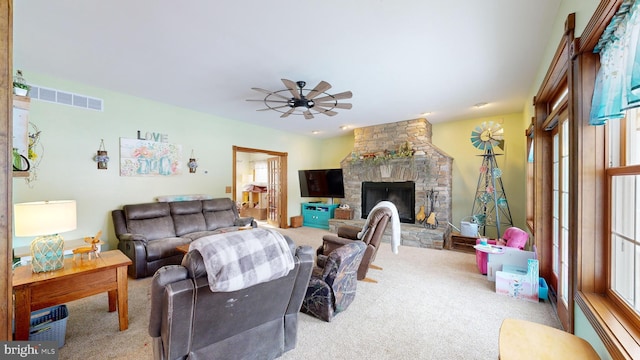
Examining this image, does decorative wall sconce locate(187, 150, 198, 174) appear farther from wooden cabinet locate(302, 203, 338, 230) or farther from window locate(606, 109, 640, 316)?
window locate(606, 109, 640, 316)

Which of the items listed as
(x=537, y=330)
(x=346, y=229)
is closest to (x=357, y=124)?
(x=346, y=229)

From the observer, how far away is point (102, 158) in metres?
3.82

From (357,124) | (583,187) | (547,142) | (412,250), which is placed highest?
(357,124)

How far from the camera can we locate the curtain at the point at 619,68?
1045mm

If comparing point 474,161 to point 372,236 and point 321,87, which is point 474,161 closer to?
point 372,236

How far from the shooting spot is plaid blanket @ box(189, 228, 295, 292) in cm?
132

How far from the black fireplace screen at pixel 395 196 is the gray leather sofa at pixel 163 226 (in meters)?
2.96

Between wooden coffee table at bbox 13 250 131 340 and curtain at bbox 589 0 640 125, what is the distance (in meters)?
3.52

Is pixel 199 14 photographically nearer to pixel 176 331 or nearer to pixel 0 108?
pixel 0 108

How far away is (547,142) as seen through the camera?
2930mm

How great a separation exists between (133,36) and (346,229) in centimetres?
347

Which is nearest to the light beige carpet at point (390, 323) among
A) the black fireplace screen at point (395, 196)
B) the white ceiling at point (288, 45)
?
the black fireplace screen at point (395, 196)
